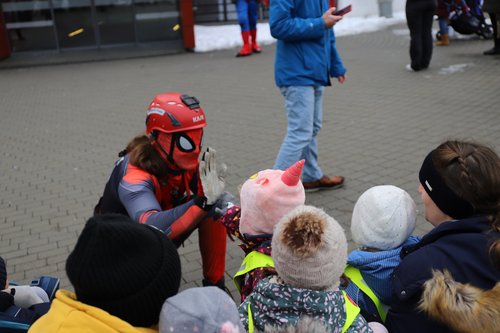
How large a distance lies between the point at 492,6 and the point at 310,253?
8.13 metres

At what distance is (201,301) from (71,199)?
3797 millimetres

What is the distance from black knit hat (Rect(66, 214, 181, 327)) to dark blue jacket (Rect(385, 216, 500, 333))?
791 mm

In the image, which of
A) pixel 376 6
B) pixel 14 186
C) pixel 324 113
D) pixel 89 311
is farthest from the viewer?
pixel 376 6

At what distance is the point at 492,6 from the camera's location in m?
8.43

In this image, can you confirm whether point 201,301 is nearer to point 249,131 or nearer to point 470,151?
point 470,151

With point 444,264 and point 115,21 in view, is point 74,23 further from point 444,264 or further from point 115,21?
point 444,264

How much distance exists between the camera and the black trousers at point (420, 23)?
28.9 ft

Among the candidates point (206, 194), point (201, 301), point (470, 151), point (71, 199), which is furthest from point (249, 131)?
point (201, 301)

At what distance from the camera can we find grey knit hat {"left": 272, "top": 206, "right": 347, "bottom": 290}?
164 centimetres

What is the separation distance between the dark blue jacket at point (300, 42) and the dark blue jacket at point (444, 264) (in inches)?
97.6

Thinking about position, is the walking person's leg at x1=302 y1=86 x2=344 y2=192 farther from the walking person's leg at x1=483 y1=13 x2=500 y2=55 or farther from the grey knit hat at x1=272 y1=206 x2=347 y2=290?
the walking person's leg at x1=483 y1=13 x2=500 y2=55

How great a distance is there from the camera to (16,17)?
12867 millimetres

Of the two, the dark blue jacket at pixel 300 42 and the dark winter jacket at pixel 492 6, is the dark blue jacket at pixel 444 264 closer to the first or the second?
the dark blue jacket at pixel 300 42

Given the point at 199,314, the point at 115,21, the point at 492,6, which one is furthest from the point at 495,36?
the point at 199,314
